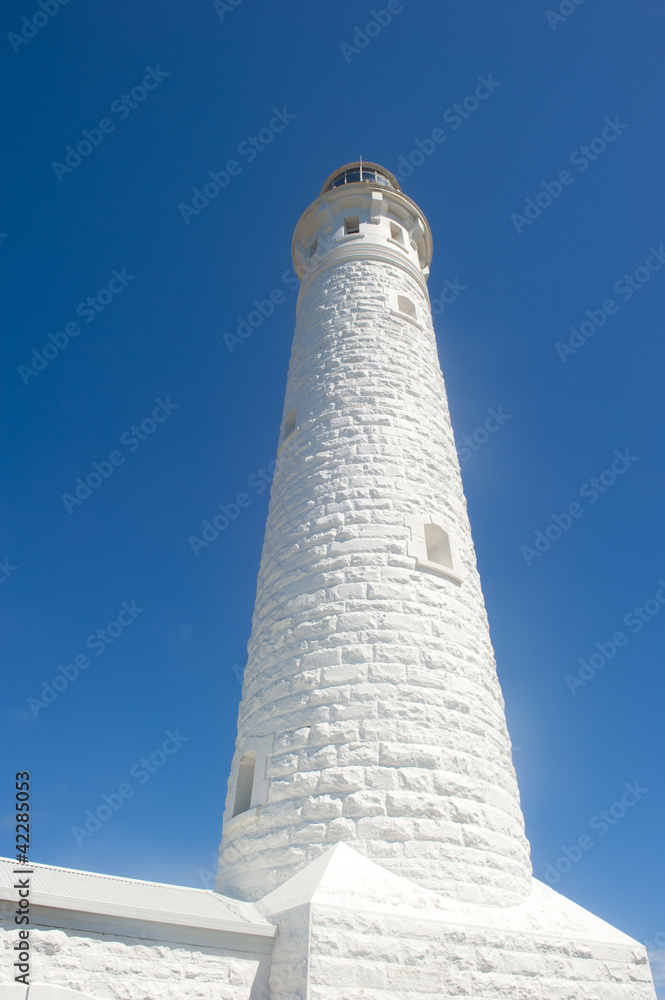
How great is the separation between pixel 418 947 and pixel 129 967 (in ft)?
7.43

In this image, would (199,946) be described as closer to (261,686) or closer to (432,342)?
(261,686)

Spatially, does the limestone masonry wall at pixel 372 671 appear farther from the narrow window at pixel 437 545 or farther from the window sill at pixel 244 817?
the narrow window at pixel 437 545

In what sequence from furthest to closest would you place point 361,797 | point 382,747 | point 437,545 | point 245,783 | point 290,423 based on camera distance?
1. point 290,423
2. point 437,545
3. point 245,783
4. point 382,747
5. point 361,797

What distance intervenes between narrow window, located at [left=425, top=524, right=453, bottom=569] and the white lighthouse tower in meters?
0.02

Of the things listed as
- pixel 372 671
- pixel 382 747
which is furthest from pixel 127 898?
pixel 372 671

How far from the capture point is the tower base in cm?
480

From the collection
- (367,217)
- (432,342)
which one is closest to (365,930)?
(432,342)

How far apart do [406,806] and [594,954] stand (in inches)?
86.1

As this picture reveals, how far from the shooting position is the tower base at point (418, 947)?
4.80 meters

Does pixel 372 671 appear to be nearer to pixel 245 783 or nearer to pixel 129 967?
pixel 245 783

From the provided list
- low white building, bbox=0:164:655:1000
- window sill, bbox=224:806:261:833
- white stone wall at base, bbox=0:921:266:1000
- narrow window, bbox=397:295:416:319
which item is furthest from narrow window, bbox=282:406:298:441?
white stone wall at base, bbox=0:921:266:1000

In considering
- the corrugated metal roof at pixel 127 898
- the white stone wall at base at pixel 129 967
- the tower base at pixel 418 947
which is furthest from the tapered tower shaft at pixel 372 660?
the white stone wall at base at pixel 129 967

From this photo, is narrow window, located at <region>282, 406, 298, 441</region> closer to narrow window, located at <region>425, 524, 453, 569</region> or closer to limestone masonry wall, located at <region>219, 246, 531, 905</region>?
limestone masonry wall, located at <region>219, 246, 531, 905</region>

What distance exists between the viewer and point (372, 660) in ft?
22.7
